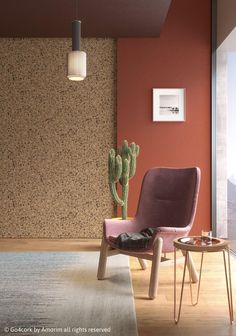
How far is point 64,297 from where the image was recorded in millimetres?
3158

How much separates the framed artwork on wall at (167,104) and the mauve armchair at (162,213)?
5.62 feet

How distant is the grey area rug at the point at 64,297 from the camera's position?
2.59 m

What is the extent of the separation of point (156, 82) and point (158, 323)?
3559mm

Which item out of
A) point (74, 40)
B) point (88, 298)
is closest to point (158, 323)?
point (88, 298)

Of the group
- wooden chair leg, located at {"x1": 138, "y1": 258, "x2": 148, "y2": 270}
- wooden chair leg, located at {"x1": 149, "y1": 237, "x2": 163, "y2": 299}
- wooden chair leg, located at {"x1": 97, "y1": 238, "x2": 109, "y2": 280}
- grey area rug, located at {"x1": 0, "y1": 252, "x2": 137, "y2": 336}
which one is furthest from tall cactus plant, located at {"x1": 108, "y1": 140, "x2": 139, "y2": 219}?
wooden chair leg, located at {"x1": 149, "y1": 237, "x2": 163, "y2": 299}

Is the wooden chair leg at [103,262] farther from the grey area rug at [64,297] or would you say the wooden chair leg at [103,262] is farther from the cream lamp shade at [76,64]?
the cream lamp shade at [76,64]

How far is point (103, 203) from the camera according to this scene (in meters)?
5.73

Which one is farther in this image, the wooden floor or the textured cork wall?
the textured cork wall

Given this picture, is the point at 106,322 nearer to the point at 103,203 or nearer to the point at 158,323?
the point at 158,323

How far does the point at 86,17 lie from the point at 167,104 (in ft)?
4.89

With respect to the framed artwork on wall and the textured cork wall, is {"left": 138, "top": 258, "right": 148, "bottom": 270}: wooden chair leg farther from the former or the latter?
the framed artwork on wall

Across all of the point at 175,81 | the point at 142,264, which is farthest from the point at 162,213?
the point at 175,81

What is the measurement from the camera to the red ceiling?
4.47 meters

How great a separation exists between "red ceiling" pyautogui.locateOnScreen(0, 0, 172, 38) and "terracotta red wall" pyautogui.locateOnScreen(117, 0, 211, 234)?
277 mm
